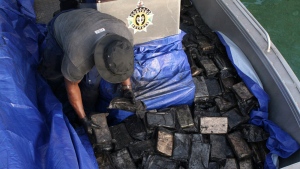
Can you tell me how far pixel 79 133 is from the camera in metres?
2.49

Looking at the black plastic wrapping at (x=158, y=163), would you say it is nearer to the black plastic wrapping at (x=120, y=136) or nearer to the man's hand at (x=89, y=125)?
the black plastic wrapping at (x=120, y=136)

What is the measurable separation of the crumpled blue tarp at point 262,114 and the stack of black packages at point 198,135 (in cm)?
6

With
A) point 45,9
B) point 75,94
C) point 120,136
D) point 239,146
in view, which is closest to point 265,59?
point 239,146

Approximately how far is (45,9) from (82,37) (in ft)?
6.43

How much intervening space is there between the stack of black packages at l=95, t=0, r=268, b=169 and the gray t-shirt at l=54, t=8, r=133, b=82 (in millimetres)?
676

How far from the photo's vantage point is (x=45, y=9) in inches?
149

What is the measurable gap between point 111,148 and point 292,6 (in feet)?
11.2

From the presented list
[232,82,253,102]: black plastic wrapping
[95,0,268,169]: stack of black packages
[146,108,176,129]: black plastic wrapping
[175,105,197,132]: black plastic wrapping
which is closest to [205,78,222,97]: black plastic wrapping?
[95,0,268,169]: stack of black packages

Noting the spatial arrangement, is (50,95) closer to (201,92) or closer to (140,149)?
(140,149)

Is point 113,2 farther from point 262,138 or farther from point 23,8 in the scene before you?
point 262,138

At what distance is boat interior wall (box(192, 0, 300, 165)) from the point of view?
2.49 meters

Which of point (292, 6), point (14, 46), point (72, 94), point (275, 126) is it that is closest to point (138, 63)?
point (72, 94)

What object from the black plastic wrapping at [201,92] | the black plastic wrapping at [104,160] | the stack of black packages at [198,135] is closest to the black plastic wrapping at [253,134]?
the stack of black packages at [198,135]

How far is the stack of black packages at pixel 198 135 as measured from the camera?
98.0 inches
